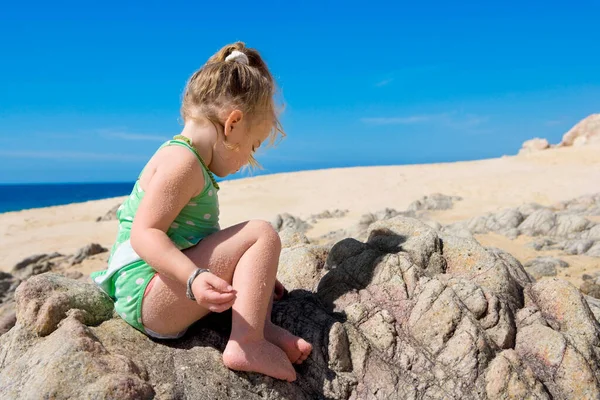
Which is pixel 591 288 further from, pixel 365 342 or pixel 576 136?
pixel 576 136

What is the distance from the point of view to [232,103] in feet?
10.00

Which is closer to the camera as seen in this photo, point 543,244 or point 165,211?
point 165,211

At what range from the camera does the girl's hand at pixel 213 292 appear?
2576mm

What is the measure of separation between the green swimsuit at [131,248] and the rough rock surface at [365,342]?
0.36 ft

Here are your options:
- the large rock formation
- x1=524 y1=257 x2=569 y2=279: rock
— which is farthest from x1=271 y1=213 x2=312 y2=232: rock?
the large rock formation

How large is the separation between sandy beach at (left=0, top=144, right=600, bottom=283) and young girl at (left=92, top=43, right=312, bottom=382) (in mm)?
5743

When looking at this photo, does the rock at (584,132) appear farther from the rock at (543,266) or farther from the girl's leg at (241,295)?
the girl's leg at (241,295)

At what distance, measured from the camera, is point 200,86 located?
3066mm

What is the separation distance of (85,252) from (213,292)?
10191 mm

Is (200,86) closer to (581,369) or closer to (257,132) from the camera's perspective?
(257,132)

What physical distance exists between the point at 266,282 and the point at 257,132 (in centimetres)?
94

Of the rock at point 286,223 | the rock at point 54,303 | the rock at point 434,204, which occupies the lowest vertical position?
the rock at point 286,223

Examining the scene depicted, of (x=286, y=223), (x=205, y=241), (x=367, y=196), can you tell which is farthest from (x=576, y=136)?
(x=205, y=241)

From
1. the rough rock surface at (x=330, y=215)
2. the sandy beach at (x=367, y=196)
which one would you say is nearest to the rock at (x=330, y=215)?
the rough rock surface at (x=330, y=215)
